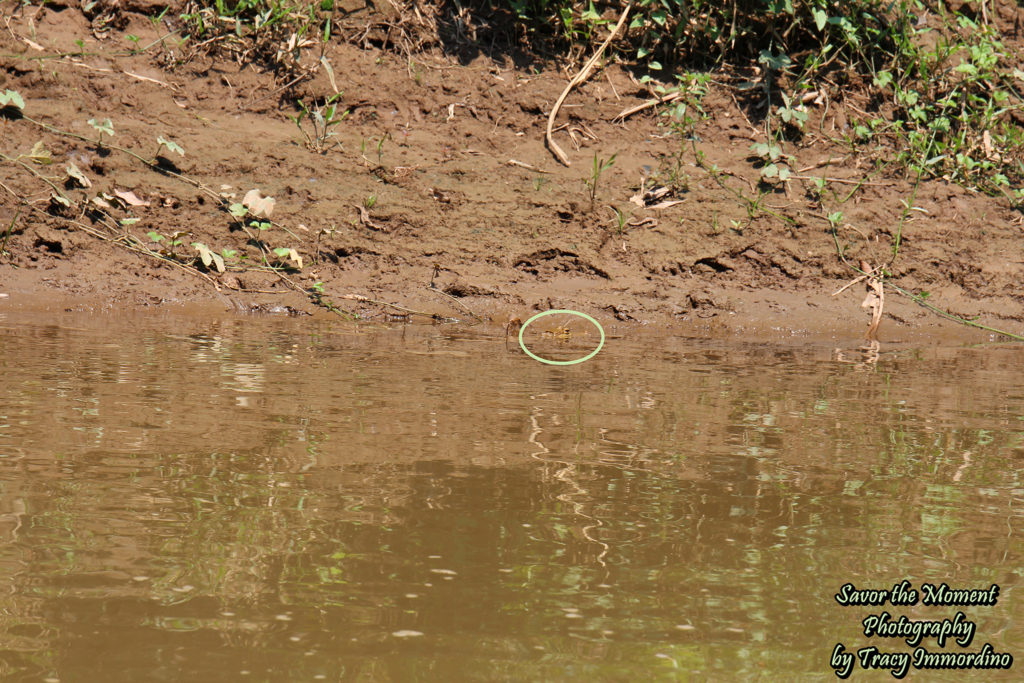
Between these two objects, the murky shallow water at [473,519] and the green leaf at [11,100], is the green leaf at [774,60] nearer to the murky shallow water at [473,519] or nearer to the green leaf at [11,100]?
the murky shallow water at [473,519]

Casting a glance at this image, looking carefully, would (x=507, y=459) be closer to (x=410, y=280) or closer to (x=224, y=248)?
(x=410, y=280)

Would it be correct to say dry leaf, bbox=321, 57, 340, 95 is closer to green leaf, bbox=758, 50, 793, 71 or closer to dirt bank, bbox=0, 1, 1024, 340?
dirt bank, bbox=0, 1, 1024, 340

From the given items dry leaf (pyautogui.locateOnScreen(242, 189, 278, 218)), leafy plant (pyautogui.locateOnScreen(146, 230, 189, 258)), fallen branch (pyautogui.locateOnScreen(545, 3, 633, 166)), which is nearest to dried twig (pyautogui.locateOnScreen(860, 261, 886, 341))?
fallen branch (pyautogui.locateOnScreen(545, 3, 633, 166))

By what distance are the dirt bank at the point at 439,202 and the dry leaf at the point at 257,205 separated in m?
0.04

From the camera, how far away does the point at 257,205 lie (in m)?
6.34

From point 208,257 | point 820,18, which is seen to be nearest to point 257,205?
point 208,257

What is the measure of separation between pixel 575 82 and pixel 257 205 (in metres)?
2.46

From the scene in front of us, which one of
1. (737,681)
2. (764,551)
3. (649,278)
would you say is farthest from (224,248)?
(737,681)

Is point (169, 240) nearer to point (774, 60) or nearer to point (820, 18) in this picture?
point (774, 60)

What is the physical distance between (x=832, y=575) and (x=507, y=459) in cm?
107

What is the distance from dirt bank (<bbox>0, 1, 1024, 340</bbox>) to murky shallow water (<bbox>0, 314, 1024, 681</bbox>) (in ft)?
5.63

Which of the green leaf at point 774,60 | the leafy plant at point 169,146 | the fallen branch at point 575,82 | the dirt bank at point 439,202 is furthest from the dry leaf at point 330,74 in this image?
the green leaf at point 774,60

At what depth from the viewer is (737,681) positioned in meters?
1.74

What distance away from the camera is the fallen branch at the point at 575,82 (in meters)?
7.11
